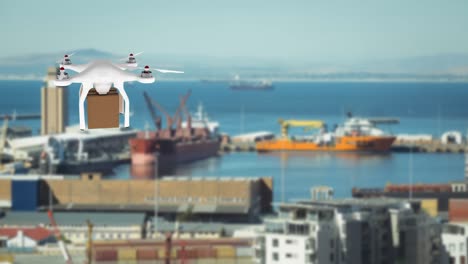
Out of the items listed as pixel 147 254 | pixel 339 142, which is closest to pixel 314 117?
pixel 339 142

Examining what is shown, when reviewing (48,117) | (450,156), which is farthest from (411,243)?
(48,117)

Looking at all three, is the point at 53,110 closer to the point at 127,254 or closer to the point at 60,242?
the point at 60,242

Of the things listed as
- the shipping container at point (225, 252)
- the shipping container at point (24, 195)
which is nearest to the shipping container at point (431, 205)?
the shipping container at point (225, 252)

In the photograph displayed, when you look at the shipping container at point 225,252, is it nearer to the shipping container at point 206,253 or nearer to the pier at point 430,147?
the shipping container at point 206,253

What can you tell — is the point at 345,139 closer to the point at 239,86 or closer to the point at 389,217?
the point at 389,217

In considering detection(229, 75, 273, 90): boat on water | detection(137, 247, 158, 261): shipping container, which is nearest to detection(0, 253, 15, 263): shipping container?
detection(137, 247, 158, 261): shipping container

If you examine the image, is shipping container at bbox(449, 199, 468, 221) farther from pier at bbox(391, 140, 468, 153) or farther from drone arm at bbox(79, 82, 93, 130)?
pier at bbox(391, 140, 468, 153)
